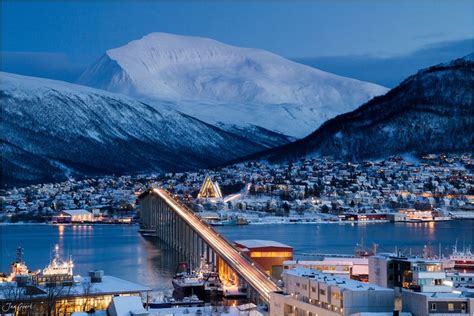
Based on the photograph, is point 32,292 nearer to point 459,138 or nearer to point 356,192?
point 356,192

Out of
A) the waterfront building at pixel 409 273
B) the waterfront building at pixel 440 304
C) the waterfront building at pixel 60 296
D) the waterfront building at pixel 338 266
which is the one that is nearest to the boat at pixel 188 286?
the waterfront building at pixel 338 266

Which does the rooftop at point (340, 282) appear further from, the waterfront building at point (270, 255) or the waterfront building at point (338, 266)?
the waterfront building at point (270, 255)

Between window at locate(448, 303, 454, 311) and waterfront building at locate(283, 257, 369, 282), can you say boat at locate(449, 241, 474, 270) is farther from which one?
window at locate(448, 303, 454, 311)

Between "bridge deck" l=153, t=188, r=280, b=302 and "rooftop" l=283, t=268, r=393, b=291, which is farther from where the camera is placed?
"bridge deck" l=153, t=188, r=280, b=302

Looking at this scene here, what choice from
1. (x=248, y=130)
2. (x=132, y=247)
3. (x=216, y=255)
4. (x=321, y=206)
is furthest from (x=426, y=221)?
(x=248, y=130)
